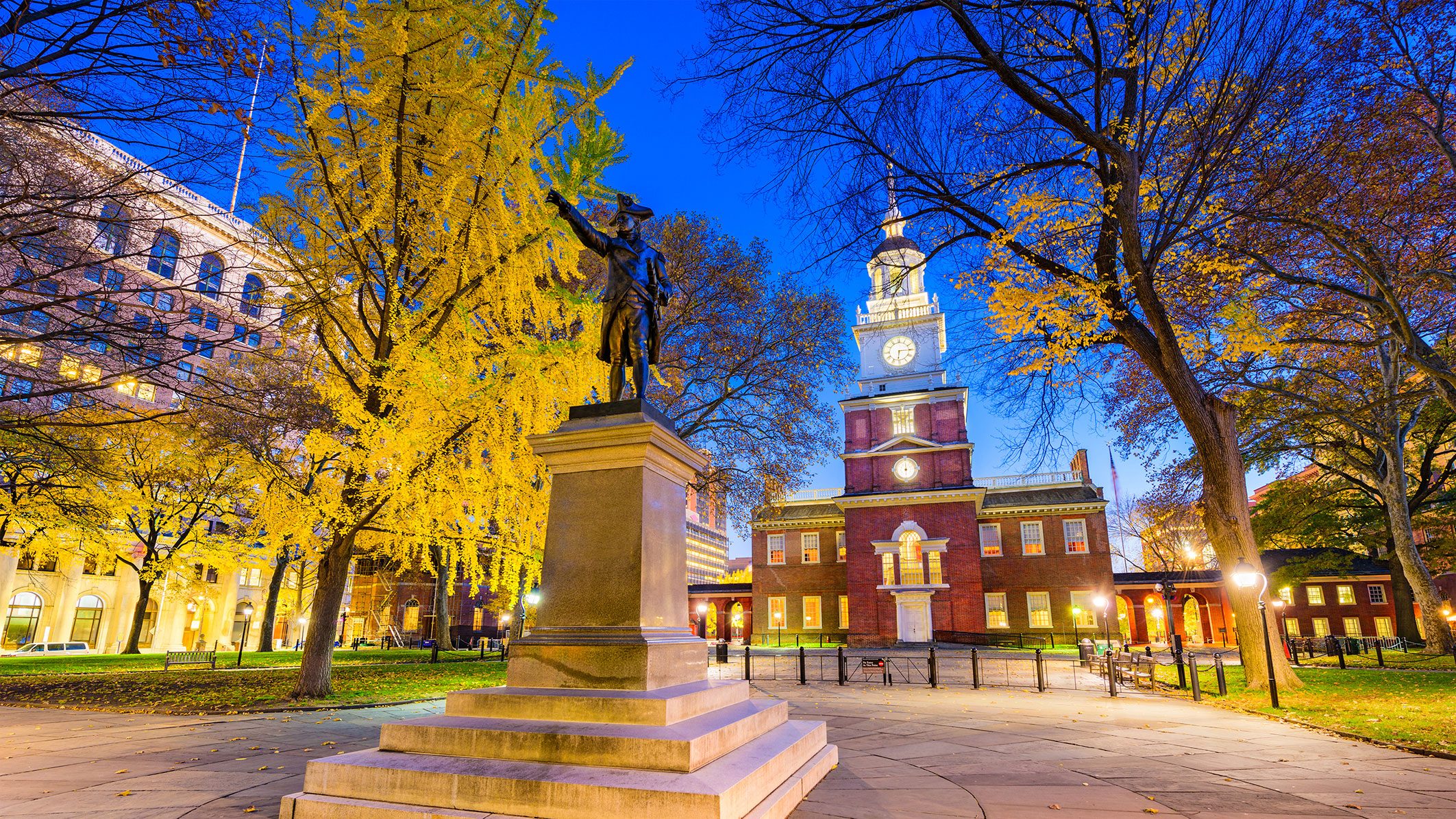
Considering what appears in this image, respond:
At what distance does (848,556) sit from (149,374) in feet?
130

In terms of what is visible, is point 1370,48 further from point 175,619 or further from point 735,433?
point 175,619

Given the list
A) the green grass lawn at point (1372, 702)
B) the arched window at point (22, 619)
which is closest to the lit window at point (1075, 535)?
the green grass lawn at point (1372, 702)

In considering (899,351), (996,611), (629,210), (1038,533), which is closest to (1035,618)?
(996,611)

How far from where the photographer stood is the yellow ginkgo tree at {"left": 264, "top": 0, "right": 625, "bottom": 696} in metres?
9.25

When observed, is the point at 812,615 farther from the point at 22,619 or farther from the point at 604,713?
the point at 22,619

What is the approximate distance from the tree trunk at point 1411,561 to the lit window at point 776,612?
3137cm

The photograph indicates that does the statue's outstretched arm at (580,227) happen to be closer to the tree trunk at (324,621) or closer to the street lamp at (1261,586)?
the tree trunk at (324,621)

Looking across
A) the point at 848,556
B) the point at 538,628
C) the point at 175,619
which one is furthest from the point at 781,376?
the point at 175,619

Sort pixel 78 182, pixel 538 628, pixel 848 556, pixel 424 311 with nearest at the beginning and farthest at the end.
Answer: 1. pixel 538 628
2. pixel 78 182
3. pixel 424 311
4. pixel 848 556

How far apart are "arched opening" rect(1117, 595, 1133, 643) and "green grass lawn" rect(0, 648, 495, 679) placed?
4301cm

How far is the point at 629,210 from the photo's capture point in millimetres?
6902

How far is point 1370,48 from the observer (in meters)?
11.1

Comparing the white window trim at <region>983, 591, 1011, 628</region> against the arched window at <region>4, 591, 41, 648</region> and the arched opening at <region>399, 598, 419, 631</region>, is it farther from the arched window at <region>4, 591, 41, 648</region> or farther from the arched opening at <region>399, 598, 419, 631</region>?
the arched window at <region>4, 591, 41, 648</region>

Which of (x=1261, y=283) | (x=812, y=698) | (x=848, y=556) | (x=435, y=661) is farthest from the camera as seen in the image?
(x=848, y=556)
